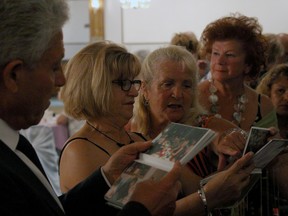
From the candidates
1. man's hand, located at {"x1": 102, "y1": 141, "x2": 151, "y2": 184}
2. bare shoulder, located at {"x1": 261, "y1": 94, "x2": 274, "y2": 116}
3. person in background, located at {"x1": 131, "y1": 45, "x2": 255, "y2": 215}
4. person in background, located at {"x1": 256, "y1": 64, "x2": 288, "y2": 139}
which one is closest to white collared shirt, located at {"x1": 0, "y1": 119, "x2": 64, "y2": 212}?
man's hand, located at {"x1": 102, "y1": 141, "x2": 151, "y2": 184}

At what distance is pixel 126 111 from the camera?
73.9 inches

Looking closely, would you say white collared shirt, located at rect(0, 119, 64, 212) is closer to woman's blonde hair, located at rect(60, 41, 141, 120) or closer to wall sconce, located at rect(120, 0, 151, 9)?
woman's blonde hair, located at rect(60, 41, 141, 120)

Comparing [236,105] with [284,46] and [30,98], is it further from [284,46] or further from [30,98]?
[30,98]

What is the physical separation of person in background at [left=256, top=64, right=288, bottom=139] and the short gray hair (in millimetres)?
2157

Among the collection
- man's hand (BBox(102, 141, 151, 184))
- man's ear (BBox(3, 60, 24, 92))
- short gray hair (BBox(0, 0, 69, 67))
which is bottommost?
man's hand (BBox(102, 141, 151, 184))

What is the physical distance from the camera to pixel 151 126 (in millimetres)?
2352

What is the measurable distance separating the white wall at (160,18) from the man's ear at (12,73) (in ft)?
21.1

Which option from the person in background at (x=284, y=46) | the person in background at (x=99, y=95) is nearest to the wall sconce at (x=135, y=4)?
the person in background at (x=284, y=46)

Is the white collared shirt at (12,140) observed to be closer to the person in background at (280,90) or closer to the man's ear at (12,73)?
the man's ear at (12,73)

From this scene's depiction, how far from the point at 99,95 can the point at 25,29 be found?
0.76m

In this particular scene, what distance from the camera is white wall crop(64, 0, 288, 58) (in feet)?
23.9

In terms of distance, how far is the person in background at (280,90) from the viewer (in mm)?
3021

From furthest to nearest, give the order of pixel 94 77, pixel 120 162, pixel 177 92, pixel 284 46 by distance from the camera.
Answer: pixel 284 46
pixel 177 92
pixel 94 77
pixel 120 162

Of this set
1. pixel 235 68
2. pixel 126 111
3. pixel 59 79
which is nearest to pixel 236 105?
pixel 235 68
